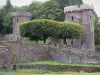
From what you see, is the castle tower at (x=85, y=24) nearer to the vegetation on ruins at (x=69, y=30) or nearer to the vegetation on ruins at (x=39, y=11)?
the vegetation on ruins at (x=69, y=30)

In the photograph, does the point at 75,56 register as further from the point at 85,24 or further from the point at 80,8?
the point at 80,8

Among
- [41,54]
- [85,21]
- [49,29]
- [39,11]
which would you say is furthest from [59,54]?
[39,11]

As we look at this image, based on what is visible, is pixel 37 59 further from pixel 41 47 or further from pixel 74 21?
pixel 74 21

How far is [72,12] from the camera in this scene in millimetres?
76875

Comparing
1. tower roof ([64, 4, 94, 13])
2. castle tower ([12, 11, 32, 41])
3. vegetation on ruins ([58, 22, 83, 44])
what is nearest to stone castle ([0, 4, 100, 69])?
vegetation on ruins ([58, 22, 83, 44])

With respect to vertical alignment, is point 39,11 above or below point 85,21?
above

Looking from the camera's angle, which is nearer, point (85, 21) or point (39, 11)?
point (85, 21)

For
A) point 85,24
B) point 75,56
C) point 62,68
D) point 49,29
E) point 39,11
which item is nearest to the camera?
point 62,68

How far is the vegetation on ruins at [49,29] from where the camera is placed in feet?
219

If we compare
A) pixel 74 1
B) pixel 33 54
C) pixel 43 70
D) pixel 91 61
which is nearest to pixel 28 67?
pixel 43 70

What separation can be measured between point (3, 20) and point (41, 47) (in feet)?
161

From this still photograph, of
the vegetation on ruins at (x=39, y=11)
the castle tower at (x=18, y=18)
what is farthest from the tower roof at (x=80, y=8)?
the castle tower at (x=18, y=18)

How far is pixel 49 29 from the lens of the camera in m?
66.6

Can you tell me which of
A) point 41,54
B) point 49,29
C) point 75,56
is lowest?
point 75,56
